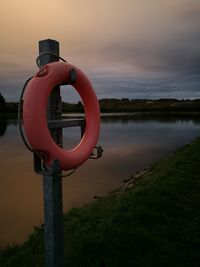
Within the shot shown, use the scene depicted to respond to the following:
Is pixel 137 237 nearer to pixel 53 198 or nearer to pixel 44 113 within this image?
pixel 53 198

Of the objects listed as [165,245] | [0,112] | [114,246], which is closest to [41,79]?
[114,246]

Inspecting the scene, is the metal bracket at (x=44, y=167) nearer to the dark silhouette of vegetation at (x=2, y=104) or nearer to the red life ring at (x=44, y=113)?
the red life ring at (x=44, y=113)

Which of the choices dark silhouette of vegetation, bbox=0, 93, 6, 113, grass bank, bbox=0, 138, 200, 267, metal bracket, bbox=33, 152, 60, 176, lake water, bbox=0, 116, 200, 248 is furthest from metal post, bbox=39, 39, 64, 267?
dark silhouette of vegetation, bbox=0, 93, 6, 113

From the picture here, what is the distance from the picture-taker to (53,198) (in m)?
2.70

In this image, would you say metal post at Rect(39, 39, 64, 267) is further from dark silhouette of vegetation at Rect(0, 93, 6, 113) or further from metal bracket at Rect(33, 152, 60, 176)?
dark silhouette of vegetation at Rect(0, 93, 6, 113)

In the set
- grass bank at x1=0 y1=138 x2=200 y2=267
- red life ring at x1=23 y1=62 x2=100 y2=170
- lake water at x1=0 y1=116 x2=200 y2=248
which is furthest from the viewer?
lake water at x1=0 y1=116 x2=200 y2=248

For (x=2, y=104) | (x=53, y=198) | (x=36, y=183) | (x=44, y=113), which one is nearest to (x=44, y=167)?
(x=53, y=198)

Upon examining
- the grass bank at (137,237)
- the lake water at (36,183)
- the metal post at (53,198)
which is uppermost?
the metal post at (53,198)

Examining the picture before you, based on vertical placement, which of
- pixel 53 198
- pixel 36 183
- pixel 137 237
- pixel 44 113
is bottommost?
pixel 36 183

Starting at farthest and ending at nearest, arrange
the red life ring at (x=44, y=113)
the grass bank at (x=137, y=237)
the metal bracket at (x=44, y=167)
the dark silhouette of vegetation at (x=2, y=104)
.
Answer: the dark silhouette of vegetation at (x=2, y=104) → the grass bank at (x=137, y=237) → the metal bracket at (x=44, y=167) → the red life ring at (x=44, y=113)

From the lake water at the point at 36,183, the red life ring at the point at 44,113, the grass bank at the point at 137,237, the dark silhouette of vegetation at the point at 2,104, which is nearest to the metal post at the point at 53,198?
the red life ring at the point at 44,113

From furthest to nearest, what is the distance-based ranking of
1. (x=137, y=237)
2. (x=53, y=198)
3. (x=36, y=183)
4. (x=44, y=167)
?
(x=36, y=183) → (x=137, y=237) → (x=44, y=167) → (x=53, y=198)

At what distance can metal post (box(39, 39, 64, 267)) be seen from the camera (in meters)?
2.71

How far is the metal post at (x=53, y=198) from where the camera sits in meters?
2.71
